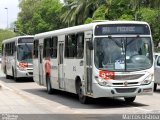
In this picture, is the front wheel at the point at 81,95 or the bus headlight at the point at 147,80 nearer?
the bus headlight at the point at 147,80

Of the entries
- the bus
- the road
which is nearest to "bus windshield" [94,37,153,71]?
the road

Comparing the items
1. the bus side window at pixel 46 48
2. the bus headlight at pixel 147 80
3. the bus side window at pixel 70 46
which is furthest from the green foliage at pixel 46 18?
the bus headlight at pixel 147 80

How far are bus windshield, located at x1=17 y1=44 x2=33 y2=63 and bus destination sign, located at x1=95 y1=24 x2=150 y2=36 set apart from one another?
632 inches

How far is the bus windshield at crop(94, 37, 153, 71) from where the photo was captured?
16.4 meters

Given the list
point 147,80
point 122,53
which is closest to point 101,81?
point 122,53

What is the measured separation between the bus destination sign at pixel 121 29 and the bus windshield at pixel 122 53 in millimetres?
214

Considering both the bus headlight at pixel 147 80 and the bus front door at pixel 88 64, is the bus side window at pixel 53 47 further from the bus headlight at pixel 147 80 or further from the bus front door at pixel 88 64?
the bus headlight at pixel 147 80

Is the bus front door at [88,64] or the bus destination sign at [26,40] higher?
the bus destination sign at [26,40]

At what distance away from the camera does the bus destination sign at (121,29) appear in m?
16.8

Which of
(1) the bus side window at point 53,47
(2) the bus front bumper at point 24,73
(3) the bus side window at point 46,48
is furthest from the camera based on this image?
(2) the bus front bumper at point 24,73

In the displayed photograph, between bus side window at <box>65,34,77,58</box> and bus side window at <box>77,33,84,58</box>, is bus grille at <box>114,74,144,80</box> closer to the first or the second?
bus side window at <box>77,33,84,58</box>

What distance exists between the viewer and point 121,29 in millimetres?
16891

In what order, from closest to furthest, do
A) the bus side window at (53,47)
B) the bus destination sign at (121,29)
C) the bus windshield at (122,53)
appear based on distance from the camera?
the bus windshield at (122,53) < the bus destination sign at (121,29) < the bus side window at (53,47)

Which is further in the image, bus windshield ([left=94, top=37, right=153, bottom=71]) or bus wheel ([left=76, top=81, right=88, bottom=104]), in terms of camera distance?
bus wheel ([left=76, top=81, right=88, bottom=104])
